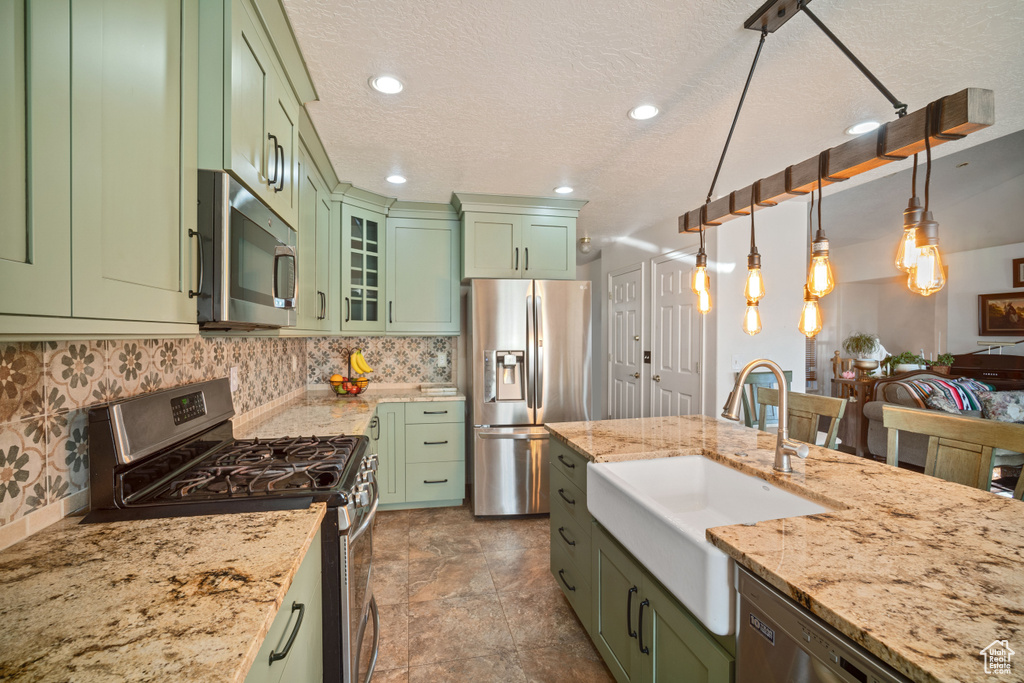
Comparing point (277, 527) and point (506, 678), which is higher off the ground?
point (277, 527)

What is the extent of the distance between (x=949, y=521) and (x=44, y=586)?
1923 mm

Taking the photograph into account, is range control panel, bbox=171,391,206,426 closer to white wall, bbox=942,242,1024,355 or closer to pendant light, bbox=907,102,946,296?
pendant light, bbox=907,102,946,296

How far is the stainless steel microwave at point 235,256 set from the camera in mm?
1142

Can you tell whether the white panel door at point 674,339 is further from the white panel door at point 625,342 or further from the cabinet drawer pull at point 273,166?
the cabinet drawer pull at point 273,166

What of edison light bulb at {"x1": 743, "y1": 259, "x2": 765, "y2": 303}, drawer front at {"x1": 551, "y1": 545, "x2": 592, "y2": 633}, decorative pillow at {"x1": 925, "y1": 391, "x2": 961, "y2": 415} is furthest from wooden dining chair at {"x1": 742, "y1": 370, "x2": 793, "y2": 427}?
decorative pillow at {"x1": 925, "y1": 391, "x2": 961, "y2": 415}

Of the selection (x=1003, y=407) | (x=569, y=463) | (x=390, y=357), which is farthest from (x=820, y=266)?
(x=1003, y=407)

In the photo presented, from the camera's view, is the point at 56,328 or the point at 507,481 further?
the point at 507,481

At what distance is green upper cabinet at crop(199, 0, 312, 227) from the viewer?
1.16 metres

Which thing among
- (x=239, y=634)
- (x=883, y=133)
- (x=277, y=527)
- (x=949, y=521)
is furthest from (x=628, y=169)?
(x=239, y=634)

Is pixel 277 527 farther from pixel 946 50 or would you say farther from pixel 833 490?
pixel 946 50

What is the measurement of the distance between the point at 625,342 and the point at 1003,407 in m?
3.29

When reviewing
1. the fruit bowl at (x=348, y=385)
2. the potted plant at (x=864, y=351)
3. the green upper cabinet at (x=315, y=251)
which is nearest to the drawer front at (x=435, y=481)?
the fruit bowl at (x=348, y=385)

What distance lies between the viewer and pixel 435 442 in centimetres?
347

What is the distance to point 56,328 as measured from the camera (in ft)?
2.26
